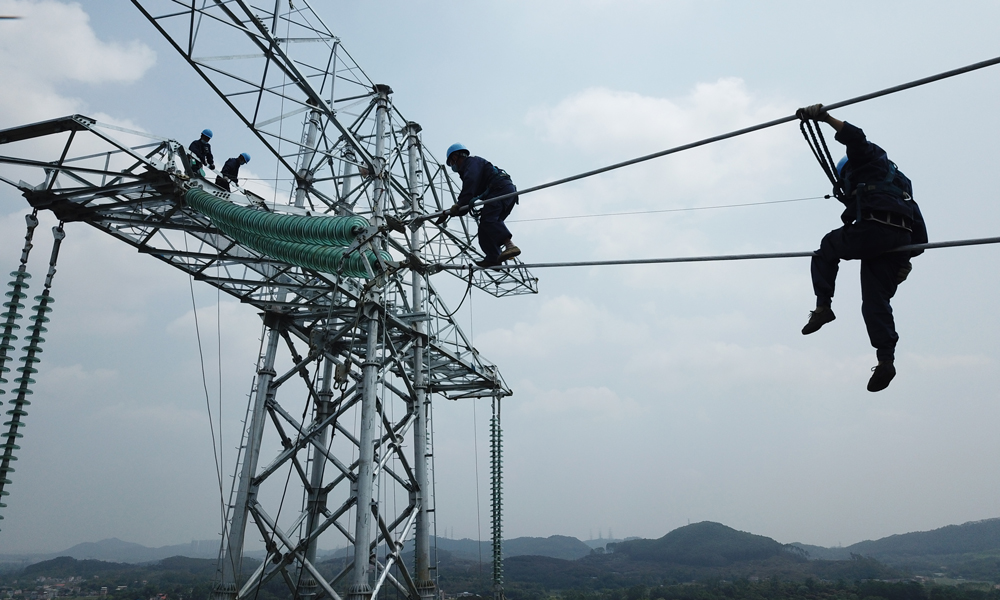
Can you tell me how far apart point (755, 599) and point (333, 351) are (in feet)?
267

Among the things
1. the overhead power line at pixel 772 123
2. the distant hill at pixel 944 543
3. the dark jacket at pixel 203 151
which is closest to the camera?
the overhead power line at pixel 772 123

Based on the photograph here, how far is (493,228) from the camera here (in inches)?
349

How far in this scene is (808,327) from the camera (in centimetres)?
611

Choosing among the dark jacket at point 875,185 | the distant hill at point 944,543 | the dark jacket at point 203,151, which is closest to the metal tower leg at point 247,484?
the dark jacket at point 203,151

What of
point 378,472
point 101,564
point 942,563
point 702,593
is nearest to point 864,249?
point 378,472

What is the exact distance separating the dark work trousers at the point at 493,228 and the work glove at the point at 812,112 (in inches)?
159

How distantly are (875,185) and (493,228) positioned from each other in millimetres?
4760

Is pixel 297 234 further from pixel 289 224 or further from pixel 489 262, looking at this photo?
pixel 489 262

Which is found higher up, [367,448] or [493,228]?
[493,228]

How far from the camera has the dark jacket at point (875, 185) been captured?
554cm

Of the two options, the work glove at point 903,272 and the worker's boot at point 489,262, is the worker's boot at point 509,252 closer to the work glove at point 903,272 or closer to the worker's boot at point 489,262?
the worker's boot at point 489,262

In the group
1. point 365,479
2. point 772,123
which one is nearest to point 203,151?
point 365,479

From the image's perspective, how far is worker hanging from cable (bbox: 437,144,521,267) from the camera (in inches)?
348

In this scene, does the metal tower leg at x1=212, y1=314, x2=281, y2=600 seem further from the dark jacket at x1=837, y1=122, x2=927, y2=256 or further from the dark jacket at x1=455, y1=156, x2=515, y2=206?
the dark jacket at x1=837, y1=122, x2=927, y2=256
